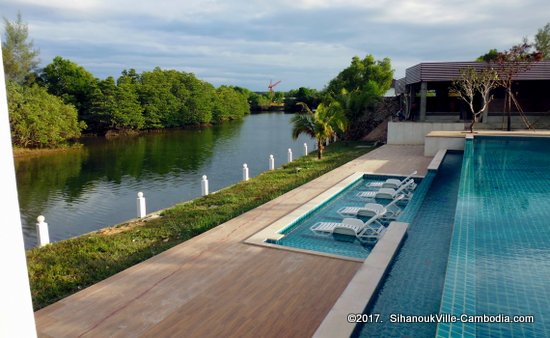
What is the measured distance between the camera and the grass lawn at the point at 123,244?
20.4 feet

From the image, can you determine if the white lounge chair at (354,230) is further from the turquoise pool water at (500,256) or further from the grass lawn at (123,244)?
the grass lawn at (123,244)

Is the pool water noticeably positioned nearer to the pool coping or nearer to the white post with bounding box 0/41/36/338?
the pool coping

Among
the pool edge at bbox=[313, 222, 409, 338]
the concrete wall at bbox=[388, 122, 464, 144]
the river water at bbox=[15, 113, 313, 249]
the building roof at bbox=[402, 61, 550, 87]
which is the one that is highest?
the building roof at bbox=[402, 61, 550, 87]

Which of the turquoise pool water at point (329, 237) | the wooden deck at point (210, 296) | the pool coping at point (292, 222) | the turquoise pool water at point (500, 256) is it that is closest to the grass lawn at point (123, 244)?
the wooden deck at point (210, 296)

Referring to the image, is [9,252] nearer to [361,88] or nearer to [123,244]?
[123,244]

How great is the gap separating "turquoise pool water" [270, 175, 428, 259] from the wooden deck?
0.81m

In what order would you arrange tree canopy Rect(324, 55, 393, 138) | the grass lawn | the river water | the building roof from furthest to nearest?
tree canopy Rect(324, 55, 393, 138)
the building roof
the river water
the grass lawn

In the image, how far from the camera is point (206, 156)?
84.9ft

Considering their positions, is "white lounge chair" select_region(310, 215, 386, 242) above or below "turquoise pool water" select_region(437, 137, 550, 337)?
below

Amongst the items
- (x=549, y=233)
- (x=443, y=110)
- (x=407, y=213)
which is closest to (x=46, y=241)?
(x=407, y=213)

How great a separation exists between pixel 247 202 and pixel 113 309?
6.08m

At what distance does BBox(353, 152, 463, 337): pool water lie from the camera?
13.0ft

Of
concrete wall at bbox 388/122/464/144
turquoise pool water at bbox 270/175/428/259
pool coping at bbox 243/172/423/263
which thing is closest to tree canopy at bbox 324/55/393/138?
concrete wall at bbox 388/122/464/144

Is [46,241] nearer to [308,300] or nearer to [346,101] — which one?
[308,300]
